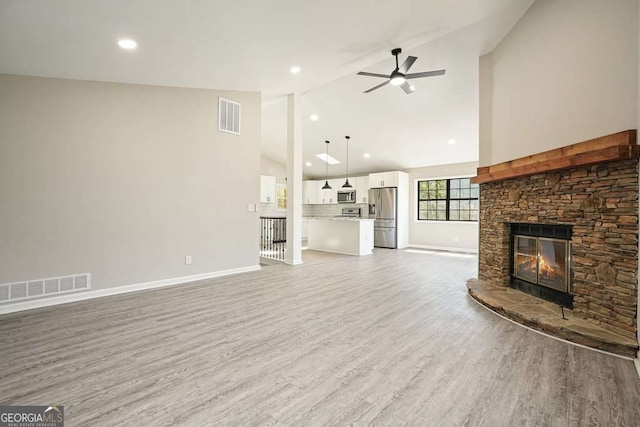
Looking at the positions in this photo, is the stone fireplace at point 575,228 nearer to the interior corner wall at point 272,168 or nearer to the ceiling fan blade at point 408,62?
the ceiling fan blade at point 408,62

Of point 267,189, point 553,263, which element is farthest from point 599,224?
point 267,189

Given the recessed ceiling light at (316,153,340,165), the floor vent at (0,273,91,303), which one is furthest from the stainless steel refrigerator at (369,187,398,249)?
the floor vent at (0,273,91,303)

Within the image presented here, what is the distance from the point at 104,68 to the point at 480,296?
5.27m

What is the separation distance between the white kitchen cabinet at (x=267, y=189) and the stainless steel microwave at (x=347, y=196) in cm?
231

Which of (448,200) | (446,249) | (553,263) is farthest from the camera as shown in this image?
(448,200)

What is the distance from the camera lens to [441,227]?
A: 8781mm

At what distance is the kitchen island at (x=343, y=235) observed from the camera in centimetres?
777

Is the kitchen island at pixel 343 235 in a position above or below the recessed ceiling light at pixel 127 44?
below

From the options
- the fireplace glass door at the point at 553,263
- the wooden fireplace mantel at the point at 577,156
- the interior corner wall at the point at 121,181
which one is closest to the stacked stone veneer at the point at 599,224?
the wooden fireplace mantel at the point at 577,156

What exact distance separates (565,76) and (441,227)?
6115 millimetres

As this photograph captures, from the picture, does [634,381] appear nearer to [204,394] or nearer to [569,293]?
[569,293]

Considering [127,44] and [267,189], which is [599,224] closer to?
[127,44]

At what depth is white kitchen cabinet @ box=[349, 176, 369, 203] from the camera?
9906 mm

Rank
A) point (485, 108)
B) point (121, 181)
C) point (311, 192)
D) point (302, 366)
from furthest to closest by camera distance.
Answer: point (311, 192)
point (485, 108)
point (121, 181)
point (302, 366)
